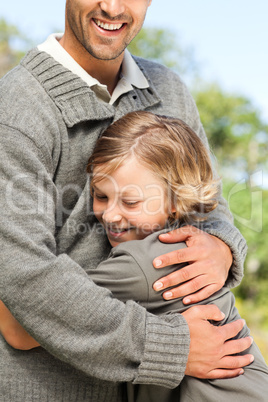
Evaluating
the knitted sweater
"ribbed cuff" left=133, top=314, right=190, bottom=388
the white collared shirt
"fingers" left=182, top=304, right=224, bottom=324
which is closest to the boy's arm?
the knitted sweater

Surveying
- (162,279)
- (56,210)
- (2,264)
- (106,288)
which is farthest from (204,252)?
(2,264)

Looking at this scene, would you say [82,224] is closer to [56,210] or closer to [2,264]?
[56,210]

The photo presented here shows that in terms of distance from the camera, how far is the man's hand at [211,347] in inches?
54.3

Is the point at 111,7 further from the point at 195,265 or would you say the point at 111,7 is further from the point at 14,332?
the point at 14,332

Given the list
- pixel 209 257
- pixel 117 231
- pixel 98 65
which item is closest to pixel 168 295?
pixel 209 257

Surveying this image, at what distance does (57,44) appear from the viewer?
1747 mm

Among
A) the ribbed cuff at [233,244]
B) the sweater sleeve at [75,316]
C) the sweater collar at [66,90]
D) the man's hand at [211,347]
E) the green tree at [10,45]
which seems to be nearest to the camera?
the sweater sleeve at [75,316]

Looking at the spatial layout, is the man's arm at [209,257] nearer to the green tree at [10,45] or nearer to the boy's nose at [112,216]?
the boy's nose at [112,216]

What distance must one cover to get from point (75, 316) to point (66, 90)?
731 millimetres

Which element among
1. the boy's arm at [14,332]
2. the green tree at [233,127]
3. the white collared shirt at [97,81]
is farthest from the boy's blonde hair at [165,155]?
the green tree at [233,127]

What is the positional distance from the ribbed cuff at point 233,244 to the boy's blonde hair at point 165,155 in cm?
7

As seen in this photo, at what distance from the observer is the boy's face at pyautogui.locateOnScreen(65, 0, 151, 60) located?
67.4 inches

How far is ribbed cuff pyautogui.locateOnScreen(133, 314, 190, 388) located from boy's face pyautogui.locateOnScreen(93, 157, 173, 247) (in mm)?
374

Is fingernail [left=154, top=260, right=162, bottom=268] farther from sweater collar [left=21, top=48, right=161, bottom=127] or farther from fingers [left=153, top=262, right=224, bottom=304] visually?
sweater collar [left=21, top=48, right=161, bottom=127]
